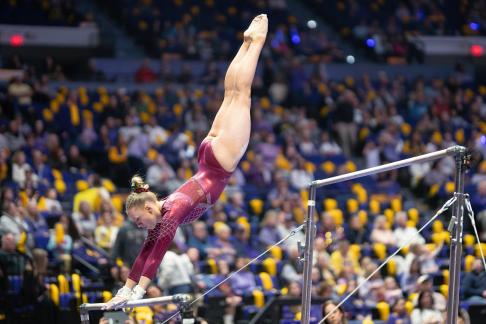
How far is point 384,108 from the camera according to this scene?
57.5 ft

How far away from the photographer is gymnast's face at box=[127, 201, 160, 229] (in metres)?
6.23

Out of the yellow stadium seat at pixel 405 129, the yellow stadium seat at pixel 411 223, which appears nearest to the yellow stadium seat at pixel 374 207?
the yellow stadium seat at pixel 411 223

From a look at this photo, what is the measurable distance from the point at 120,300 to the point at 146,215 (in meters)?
0.65

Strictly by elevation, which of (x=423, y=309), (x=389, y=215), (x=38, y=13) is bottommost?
(x=423, y=309)

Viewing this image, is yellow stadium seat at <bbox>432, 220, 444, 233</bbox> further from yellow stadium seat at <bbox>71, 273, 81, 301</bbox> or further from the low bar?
the low bar

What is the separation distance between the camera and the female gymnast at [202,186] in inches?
244

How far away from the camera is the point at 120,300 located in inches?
231

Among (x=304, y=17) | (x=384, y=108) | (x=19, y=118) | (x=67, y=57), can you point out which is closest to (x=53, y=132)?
(x=19, y=118)

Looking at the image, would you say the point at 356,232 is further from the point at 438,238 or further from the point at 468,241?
the point at 468,241

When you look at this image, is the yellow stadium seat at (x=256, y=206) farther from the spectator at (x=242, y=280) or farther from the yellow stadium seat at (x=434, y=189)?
the yellow stadium seat at (x=434, y=189)

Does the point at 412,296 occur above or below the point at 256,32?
below

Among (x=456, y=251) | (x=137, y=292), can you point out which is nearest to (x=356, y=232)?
(x=456, y=251)

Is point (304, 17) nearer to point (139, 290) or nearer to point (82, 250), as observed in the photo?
point (82, 250)

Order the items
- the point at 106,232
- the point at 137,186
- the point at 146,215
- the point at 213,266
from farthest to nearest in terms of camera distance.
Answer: the point at 106,232 → the point at 213,266 → the point at 137,186 → the point at 146,215
